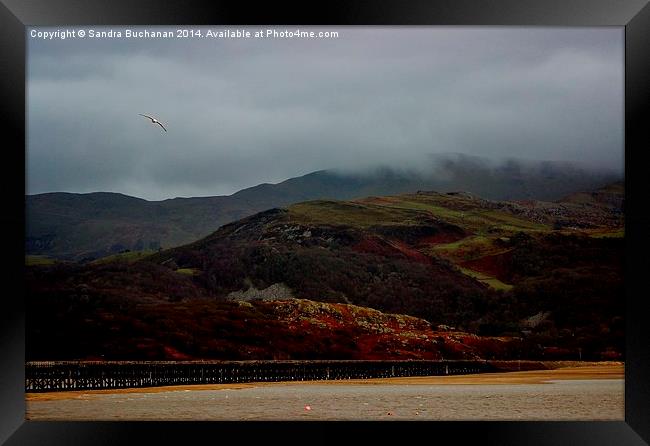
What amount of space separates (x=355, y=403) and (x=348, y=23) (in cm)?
407

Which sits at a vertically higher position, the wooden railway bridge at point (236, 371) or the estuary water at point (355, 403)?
the wooden railway bridge at point (236, 371)

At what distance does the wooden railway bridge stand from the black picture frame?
787mm

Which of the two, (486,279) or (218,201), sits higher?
(218,201)

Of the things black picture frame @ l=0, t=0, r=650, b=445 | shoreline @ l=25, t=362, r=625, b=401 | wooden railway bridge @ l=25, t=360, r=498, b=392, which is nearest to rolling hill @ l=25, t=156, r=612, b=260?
black picture frame @ l=0, t=0, r=650, b=445

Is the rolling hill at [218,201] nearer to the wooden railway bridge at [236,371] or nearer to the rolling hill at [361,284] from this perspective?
the rolling hill at [361,284]

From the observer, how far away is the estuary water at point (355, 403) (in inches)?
322

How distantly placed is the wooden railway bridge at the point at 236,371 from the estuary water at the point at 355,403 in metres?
0.12

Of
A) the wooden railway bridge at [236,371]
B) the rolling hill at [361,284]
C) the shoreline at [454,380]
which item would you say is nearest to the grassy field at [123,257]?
the rolling hill at [361,284]

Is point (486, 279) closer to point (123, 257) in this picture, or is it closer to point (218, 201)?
point (218, 201)

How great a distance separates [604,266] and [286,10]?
449 cm

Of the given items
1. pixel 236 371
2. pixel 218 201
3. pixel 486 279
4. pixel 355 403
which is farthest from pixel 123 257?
pixel 486 279

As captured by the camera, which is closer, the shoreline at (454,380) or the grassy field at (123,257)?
the shoreline at (454,380)

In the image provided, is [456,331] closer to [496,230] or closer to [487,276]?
[487,276]

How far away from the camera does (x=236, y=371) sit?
898cm
